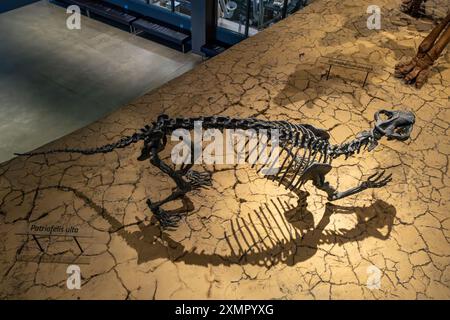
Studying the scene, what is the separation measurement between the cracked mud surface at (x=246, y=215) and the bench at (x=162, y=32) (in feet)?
11.2

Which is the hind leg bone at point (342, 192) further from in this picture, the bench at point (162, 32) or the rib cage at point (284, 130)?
the bench at point (162, 32)

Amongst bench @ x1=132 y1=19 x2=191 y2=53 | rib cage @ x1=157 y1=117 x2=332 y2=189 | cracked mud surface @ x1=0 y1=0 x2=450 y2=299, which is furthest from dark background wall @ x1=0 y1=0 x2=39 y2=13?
rib cage @ x1=157 y1=117 x2=332 y2=189

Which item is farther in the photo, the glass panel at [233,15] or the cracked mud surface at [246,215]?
the glass panel at [233,15]

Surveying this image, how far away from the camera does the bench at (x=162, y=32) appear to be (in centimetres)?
812

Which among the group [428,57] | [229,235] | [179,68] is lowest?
[179,68]

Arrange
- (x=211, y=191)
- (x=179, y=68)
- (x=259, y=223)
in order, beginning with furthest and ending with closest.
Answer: (x=179, y=68) → (x=211, y=191) → (x=259, y=223)

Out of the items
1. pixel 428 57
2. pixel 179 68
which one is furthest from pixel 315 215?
pixel 179 68

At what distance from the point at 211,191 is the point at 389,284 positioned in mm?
1905

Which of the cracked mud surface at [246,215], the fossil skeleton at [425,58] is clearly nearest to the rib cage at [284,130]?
the cracked mud surface at [246,215]

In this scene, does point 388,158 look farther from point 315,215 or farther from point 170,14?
point 170,14

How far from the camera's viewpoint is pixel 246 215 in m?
3.63

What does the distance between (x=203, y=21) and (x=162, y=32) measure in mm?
1337

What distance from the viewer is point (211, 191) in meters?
3.84

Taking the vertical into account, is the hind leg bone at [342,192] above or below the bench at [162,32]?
above
